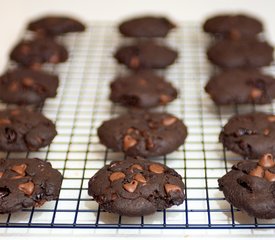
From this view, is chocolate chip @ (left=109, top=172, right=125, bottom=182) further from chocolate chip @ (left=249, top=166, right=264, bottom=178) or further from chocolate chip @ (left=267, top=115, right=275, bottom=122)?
chocolate chip @ (left=267, top=115, right=275, bottom=122)

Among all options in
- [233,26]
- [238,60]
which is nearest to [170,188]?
[238,60]

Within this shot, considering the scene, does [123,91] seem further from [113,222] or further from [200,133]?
[113,222]

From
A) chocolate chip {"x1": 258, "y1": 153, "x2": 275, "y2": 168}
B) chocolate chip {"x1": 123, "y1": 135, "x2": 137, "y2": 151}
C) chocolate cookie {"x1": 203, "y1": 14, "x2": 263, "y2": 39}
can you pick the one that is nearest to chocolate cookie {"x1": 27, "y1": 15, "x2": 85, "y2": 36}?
chocolate cookie {"x1": 203, "y1": 14, "x2": 263, "y2": 39}

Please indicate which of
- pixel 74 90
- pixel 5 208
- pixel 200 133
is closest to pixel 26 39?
pixel 74 90

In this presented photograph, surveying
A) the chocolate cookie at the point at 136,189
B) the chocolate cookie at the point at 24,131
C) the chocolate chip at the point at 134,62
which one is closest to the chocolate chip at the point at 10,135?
the chocolate cookie at the point at 24,131

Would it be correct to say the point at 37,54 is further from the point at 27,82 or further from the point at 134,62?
the point at 134,62
